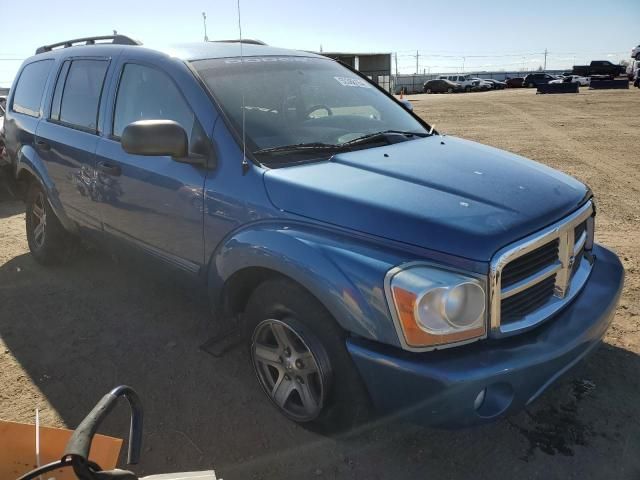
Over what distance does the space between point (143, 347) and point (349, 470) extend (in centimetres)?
169

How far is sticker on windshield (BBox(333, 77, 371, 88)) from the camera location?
139 inches

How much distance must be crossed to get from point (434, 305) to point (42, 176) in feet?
12.0

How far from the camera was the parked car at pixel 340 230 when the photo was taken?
1959 mm

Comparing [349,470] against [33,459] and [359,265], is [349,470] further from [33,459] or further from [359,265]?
[33,459]

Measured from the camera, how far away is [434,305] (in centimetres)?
191

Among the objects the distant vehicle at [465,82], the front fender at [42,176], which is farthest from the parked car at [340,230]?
the distant vehicle at [465,82]

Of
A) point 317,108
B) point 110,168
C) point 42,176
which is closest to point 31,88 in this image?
point 42,176

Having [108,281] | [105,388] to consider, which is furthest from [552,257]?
[108,281]

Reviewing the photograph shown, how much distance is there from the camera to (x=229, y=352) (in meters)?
3.27

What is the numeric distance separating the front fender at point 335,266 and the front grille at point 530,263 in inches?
17.3

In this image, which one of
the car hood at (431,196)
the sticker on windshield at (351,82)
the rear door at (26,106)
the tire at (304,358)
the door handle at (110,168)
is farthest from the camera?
the rear door at (26,106)

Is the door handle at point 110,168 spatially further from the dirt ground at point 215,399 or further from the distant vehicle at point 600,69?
the distant vehicle at point 600,69

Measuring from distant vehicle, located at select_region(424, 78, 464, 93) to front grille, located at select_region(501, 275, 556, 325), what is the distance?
48.9 metres

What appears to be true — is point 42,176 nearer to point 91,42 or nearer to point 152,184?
point 91,42
